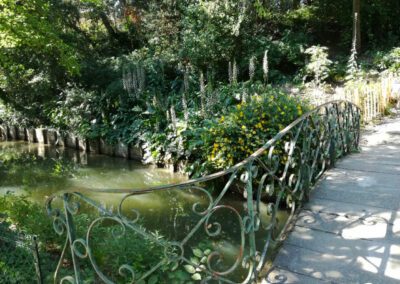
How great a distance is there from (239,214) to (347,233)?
0.89 meters

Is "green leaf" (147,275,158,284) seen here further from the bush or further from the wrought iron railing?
the bush

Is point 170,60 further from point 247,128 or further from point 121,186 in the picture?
point 247,128

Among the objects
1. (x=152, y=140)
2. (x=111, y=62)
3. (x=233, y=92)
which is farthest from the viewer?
(x=111, y=62)

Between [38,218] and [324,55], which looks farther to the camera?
[324,55]

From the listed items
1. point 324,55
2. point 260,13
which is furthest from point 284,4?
point 324,55

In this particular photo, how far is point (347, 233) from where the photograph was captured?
9.76 ft

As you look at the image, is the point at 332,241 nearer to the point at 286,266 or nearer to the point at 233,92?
the point at 286,266

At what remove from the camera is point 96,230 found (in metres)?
3.94

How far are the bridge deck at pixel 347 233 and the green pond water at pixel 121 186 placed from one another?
870mm

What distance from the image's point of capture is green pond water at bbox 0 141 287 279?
4.91 m

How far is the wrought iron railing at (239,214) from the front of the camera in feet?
6.85

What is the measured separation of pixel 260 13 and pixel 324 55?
7.76ft

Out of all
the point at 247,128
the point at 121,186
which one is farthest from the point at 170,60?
the point at 247,128

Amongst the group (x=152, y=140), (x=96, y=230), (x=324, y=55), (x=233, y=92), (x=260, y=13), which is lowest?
(x=96, y=230)
